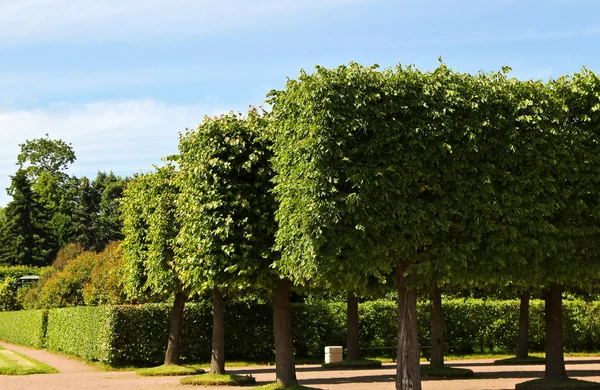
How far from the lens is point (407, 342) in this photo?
16344 mm

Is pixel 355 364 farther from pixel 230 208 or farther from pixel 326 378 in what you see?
pixel 230 208

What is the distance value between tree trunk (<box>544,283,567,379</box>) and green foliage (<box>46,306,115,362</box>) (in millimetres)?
16291

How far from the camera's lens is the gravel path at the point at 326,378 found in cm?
2117

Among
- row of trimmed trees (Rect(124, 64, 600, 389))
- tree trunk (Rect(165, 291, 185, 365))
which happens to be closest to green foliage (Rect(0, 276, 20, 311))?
tree trunk (Rect(165, 291, 185, 365))

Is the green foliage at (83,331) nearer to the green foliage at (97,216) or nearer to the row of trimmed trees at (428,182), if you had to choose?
the row of trimmed trees at (428,182)

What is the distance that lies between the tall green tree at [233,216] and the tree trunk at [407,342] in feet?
11.2

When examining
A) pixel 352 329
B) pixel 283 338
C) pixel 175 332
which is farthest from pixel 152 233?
pixel 352 329

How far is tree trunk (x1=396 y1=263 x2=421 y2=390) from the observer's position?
639 inches

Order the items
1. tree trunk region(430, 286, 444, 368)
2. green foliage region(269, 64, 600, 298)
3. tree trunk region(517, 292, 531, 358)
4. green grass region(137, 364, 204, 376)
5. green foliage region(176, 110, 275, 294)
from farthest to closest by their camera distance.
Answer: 1. tree trunk region(517, 292, 531, 358)
2. green grass region(137, 364, 204, 376)
3. tree trunk region(430, 286, 444, 368)
4. green foliage region(176, 110, 275, 294)
5. green foliage region(269, 64, 600, 298)

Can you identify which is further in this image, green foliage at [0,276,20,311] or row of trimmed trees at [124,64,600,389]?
green foliage at [0,276,20,311]

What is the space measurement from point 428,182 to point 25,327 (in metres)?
37.2

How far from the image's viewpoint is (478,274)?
16.1 metres

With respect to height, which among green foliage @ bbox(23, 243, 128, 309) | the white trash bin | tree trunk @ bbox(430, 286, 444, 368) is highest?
green foliage @ bbox(23, 243, 128, 309)

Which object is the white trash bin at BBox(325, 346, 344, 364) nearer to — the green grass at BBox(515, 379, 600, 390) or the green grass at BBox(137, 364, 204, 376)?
the green grass at BBox(137, 364, 204, 376)
